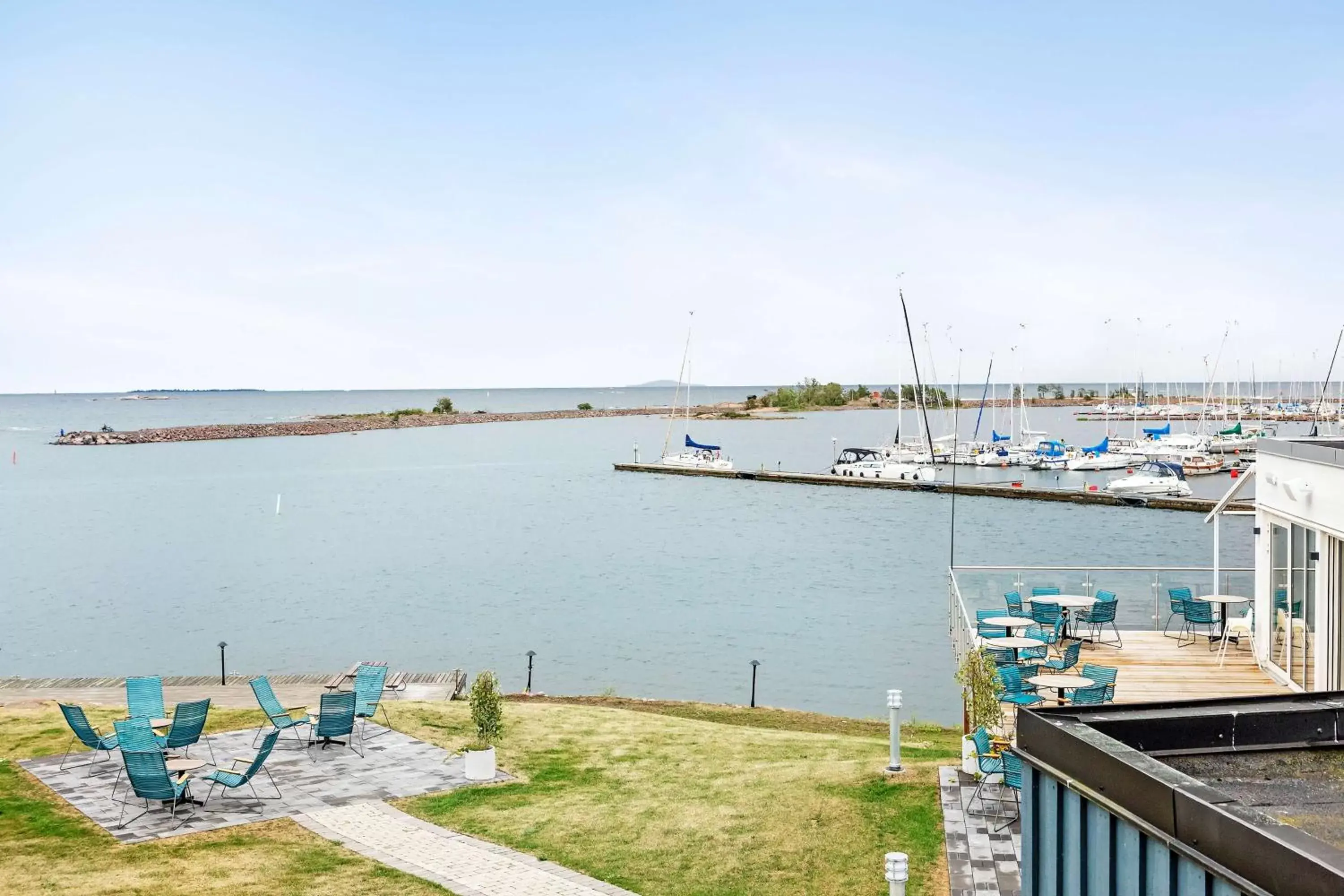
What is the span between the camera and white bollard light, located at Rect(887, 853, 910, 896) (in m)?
7.26

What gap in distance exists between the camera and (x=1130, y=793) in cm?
430

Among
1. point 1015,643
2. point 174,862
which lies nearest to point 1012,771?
point 1015,643

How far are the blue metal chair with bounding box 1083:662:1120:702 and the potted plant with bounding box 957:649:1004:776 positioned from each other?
1.34 meters

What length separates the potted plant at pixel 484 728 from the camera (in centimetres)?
1255

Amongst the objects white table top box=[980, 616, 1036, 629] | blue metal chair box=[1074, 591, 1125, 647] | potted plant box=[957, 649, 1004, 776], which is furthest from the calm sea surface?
potted plant box=[957, 649, 1004, 776]

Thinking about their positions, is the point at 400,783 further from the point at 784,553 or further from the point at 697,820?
the point at 784,553

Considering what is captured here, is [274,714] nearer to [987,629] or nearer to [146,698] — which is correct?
[146,698]

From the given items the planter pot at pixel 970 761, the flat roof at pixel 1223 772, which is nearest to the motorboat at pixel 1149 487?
the planter pot at pixel 970 761

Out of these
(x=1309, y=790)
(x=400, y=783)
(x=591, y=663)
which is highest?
(x=1309, y=790)

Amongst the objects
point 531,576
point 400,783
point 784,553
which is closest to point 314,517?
point 531,576

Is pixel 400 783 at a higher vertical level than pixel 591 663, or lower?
higher

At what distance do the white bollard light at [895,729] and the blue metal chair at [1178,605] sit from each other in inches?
250

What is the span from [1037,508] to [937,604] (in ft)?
95.3

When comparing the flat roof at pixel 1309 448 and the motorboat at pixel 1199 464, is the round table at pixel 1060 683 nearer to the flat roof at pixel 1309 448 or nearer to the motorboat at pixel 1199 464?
the flat roof at pixel 1309 448
